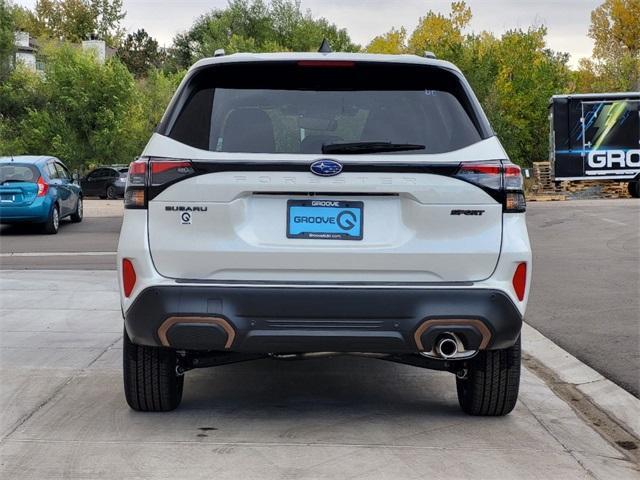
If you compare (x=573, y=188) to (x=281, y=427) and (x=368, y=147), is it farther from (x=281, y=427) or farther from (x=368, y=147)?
(x=368, y=147)

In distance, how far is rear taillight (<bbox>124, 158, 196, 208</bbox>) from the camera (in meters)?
4.96

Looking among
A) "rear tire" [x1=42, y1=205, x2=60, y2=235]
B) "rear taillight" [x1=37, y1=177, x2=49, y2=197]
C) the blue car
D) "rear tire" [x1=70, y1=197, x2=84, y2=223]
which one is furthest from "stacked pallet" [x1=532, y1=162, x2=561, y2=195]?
"rear taillight" [x1=37, y1=177, x2=49, y2=197]

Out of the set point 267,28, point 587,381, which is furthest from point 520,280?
point 267,28

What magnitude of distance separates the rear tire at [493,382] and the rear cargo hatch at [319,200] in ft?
2.36

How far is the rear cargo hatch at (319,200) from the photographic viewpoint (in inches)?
192

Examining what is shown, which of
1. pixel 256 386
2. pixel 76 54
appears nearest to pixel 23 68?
pixel 76 54

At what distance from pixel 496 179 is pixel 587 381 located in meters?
2.48

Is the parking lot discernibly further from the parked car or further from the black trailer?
the parked car

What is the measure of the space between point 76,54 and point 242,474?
163 feet

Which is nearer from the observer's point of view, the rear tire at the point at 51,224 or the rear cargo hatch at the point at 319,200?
the rear cargo hatch at the point at 319,200

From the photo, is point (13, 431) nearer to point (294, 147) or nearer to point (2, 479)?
point (2, 479)

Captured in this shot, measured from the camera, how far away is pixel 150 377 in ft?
18.3

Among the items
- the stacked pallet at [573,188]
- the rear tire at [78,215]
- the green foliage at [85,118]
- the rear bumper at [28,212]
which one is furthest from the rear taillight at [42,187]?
the green foliage at [85,118]

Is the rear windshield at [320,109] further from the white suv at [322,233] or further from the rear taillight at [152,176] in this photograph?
the rear taillight at [152,176]
